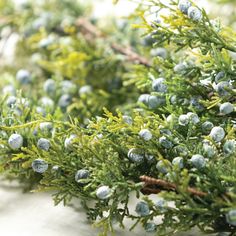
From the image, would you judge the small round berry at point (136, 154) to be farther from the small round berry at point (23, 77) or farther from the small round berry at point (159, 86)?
the small round berry at point (23, 77)

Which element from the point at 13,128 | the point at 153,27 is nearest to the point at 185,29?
the point at 153,27

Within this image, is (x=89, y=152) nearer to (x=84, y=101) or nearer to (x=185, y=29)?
(x=185, y=29)

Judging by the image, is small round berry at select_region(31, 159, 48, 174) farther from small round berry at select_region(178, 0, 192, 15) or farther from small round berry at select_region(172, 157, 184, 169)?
small round berry at select_region(178, 0, 192, 15)

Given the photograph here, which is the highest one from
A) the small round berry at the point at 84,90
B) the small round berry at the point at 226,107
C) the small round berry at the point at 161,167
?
the small round berry at the point at 226,107

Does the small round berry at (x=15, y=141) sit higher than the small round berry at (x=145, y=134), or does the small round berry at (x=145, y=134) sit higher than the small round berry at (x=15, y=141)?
the small round berry at (x=145, y=134)

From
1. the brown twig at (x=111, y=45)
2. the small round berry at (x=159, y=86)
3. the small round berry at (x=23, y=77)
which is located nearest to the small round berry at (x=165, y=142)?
the small round berry at (x=159, y=86)

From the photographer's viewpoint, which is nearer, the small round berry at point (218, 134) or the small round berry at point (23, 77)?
the small round berry at point (218, 134)
